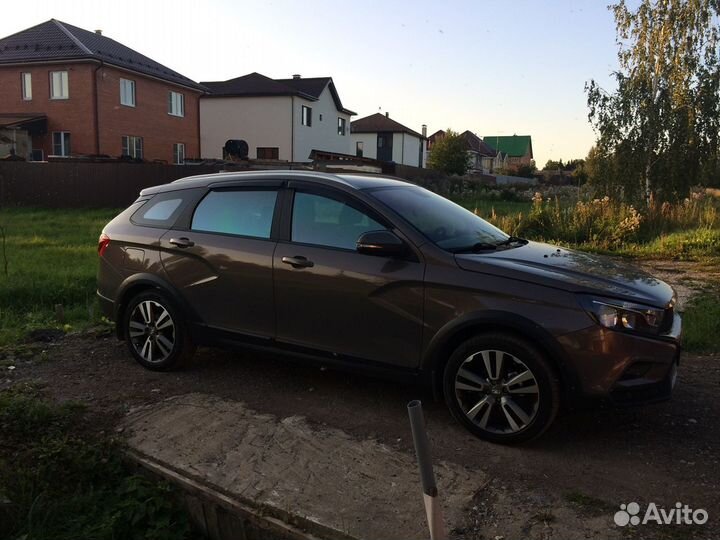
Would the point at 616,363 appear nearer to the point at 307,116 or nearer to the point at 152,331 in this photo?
the point at 152,331

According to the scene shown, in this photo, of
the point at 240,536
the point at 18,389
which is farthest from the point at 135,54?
the point at 240,536

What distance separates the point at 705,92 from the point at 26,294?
1562 centimetres

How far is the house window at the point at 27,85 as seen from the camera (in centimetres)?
3023

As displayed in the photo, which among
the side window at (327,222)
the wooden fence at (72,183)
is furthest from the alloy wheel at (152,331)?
the wooden fence at (72,183)

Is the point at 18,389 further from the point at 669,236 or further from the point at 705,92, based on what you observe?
the point at 705,92

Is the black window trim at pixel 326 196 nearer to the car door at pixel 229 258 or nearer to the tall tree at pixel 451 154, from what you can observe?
the car door at pixel 229 258

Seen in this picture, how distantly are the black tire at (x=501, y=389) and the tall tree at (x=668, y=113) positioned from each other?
43.1 feet

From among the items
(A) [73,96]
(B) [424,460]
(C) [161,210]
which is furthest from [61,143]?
(B) [424,460]

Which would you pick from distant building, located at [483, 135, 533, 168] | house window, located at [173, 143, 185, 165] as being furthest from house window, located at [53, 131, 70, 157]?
distant building, located at [483, 135, 533, 168]

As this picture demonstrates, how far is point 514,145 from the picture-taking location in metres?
114

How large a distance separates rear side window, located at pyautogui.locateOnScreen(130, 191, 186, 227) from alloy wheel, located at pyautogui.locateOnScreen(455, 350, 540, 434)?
9.45 ft

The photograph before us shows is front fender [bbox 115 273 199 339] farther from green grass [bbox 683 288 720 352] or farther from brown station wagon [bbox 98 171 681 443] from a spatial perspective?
green grass [bbox 683 288 720 352]

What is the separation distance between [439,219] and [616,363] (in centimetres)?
167

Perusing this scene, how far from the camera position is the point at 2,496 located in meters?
3.43
